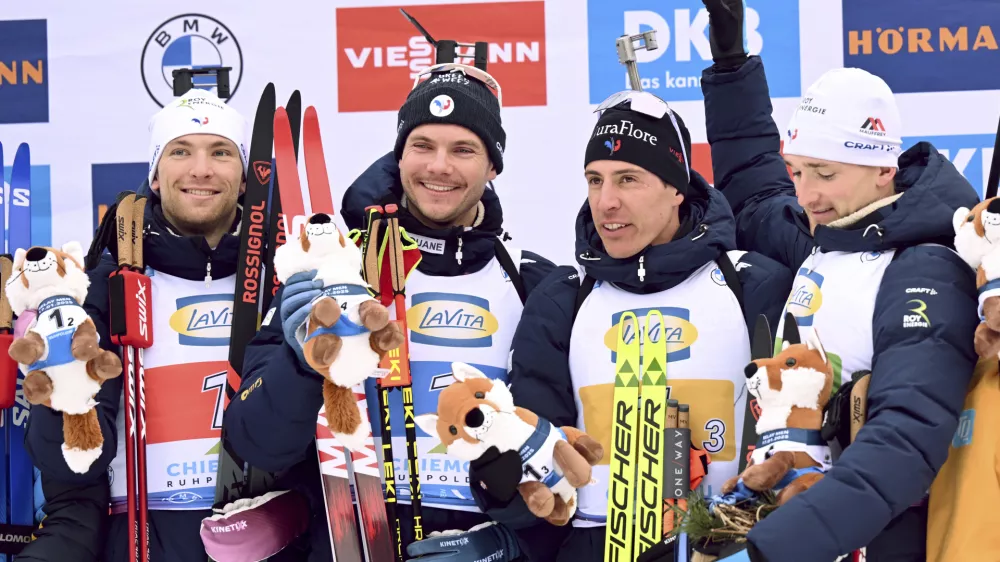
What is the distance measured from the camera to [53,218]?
14.2 feet

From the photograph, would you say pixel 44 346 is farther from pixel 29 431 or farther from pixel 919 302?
pixel 919 302

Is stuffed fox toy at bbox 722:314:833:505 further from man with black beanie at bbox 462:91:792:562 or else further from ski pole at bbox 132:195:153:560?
ski pole at bbox 132:195:153:560

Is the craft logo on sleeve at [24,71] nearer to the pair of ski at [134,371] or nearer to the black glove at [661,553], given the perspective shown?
the pair of ski at [134,371]

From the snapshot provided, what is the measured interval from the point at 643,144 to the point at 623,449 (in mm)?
729

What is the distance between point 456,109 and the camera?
319cm

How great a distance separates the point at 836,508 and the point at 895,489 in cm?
12

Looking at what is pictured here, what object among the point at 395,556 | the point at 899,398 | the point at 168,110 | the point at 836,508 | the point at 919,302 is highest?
the point at 168,110

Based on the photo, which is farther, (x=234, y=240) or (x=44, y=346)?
(x=234, y=240)

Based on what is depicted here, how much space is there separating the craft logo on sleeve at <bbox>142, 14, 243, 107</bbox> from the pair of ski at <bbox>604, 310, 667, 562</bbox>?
208 cm

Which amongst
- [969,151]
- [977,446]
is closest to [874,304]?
[977,446]

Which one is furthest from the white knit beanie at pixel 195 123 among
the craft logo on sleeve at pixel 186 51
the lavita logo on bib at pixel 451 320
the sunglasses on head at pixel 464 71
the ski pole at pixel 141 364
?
the craft logo on sleeve at pixel 186 51

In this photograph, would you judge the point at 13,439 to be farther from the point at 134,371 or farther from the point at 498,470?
→ the point at 498,470

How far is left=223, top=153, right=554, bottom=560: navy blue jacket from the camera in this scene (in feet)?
8.85

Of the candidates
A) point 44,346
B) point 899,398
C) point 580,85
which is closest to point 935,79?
point 580,85
